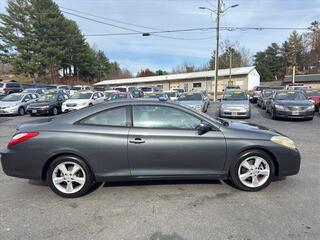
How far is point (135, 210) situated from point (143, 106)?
1.65 meters

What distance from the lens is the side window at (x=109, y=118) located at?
4.68 metres

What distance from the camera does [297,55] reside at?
92.1 m

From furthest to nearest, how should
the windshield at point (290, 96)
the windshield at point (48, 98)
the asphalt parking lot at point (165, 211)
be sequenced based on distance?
the windshield at point (48, 98), the windshield at point (290, 96), the asphalt parking lot at point (165, 211)

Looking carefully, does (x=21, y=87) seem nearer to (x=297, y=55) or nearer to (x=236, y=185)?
(x=236, y=185)

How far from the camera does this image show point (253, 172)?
187 inches

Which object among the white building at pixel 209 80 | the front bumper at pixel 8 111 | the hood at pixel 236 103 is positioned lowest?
the front bumper at pixel 8 111

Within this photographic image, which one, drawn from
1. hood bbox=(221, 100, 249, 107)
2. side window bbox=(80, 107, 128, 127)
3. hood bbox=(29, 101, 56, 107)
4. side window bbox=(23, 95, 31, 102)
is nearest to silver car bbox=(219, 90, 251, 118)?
hood bbox=(221, 100, 249, 107)

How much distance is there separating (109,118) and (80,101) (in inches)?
587

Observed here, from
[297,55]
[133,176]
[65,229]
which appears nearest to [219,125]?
[133,176]

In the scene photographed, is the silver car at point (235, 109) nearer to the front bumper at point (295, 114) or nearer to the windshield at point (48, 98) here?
the front bumper at point (295, 114)

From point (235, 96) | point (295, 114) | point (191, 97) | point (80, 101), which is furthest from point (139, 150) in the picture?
point (80, 101)

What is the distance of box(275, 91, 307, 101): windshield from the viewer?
48.0 feet

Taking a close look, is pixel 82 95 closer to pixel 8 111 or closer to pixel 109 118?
pixel 8 111

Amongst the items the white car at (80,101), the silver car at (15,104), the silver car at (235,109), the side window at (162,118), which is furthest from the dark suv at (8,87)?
the side window at (162,118)
